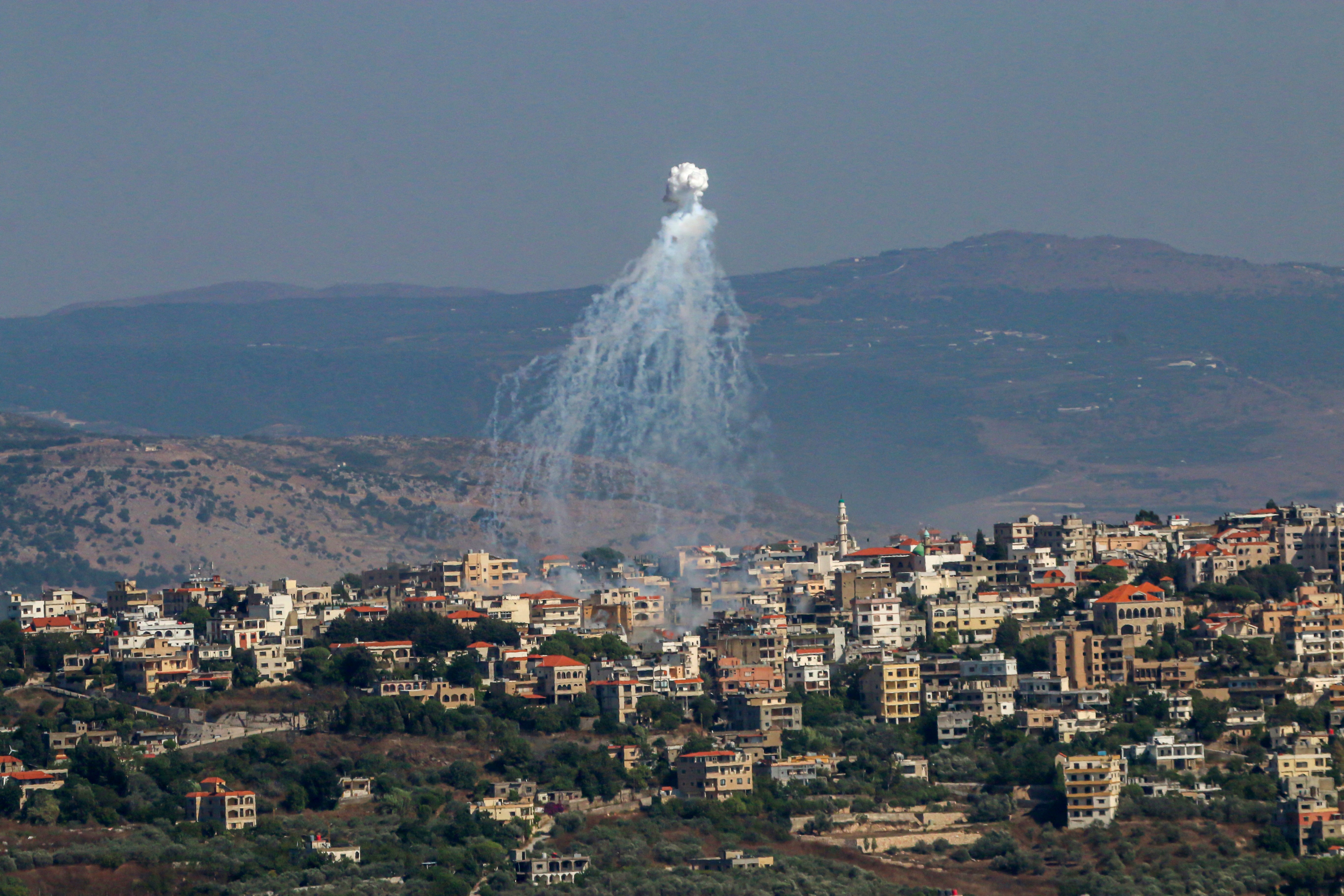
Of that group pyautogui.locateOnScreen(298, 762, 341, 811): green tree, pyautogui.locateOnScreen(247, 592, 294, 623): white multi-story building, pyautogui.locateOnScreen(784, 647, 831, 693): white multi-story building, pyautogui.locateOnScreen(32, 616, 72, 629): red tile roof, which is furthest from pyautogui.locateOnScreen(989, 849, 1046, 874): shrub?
pyautogui.locateOnScreen(32, 616, 72, 629): red tile roof

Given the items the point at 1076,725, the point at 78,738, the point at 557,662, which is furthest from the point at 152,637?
the point at 1076,725

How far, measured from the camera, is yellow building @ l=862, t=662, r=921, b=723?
100125mm

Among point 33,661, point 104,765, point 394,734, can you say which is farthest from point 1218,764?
point 33,661

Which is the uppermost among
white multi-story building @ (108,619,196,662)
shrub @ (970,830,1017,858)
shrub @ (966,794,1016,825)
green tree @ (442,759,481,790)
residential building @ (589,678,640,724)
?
white multi-story building @ (108,619,196,662)

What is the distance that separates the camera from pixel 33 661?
104 m

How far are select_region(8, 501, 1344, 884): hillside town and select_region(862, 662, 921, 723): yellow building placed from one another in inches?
4.8

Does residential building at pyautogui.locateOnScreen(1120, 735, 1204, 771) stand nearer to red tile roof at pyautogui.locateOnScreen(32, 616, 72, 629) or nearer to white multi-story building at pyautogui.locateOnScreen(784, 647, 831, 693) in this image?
white multi-story building at pyautogui.locateOnScreen(784, 647, 831, 693)

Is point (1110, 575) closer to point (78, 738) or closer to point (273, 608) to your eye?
point (273, 608)

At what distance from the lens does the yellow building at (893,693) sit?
328ft

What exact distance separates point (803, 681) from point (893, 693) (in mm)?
3920

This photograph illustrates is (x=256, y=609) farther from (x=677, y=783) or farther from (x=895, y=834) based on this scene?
(x=895, y=834)

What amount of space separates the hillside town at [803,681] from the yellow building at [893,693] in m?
0.12

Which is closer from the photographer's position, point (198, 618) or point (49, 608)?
point (198, 618)

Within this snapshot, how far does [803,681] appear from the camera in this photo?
4077 inches
